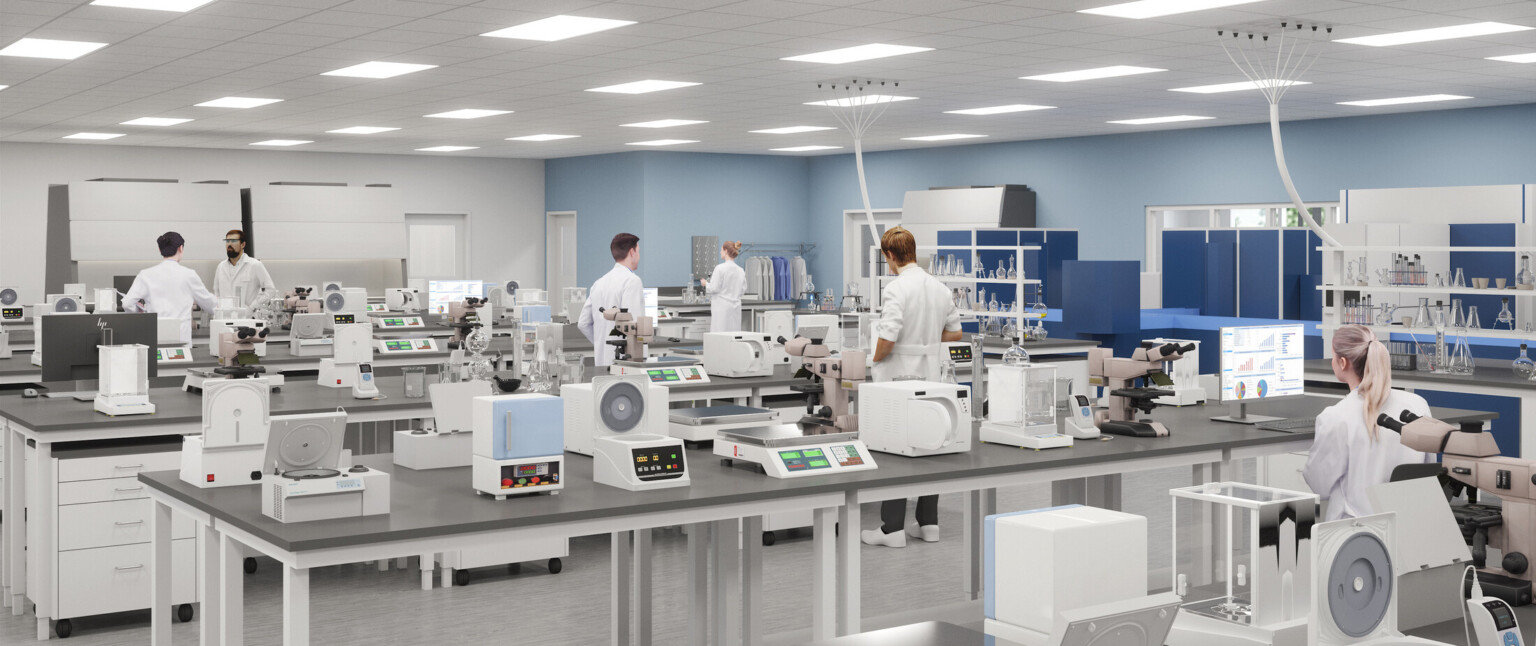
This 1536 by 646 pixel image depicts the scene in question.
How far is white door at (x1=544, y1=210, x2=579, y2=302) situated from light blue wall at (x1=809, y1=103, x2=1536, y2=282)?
385 cm

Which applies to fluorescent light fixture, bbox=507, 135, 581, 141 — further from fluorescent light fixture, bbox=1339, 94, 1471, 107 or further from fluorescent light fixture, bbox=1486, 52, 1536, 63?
fluorescent light fixture, bbox=1486, 52, 1536, 63

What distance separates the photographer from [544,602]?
523 cm

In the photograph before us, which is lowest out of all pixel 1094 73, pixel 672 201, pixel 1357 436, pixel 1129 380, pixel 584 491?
Result: pixel 584 491

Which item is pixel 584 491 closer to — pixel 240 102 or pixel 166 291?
pixel 166 291

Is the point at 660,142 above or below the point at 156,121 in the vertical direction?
above

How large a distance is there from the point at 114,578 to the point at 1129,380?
12.5 feet

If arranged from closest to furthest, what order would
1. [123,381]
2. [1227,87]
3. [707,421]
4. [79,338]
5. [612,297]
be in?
[707,421], [123,381], [79,338], [612,297], [1227,87]

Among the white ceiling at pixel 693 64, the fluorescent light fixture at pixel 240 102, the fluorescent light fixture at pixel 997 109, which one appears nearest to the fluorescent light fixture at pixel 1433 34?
the white ceiling at pixel 693 64

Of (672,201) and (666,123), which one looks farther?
(672,201)

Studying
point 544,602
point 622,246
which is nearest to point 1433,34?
point 622,246

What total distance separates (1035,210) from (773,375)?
8.74 meters

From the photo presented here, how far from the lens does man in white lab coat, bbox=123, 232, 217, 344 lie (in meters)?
8.18

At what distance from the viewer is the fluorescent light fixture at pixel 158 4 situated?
6.50m

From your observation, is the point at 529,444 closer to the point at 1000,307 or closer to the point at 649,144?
the point at 1000,307
